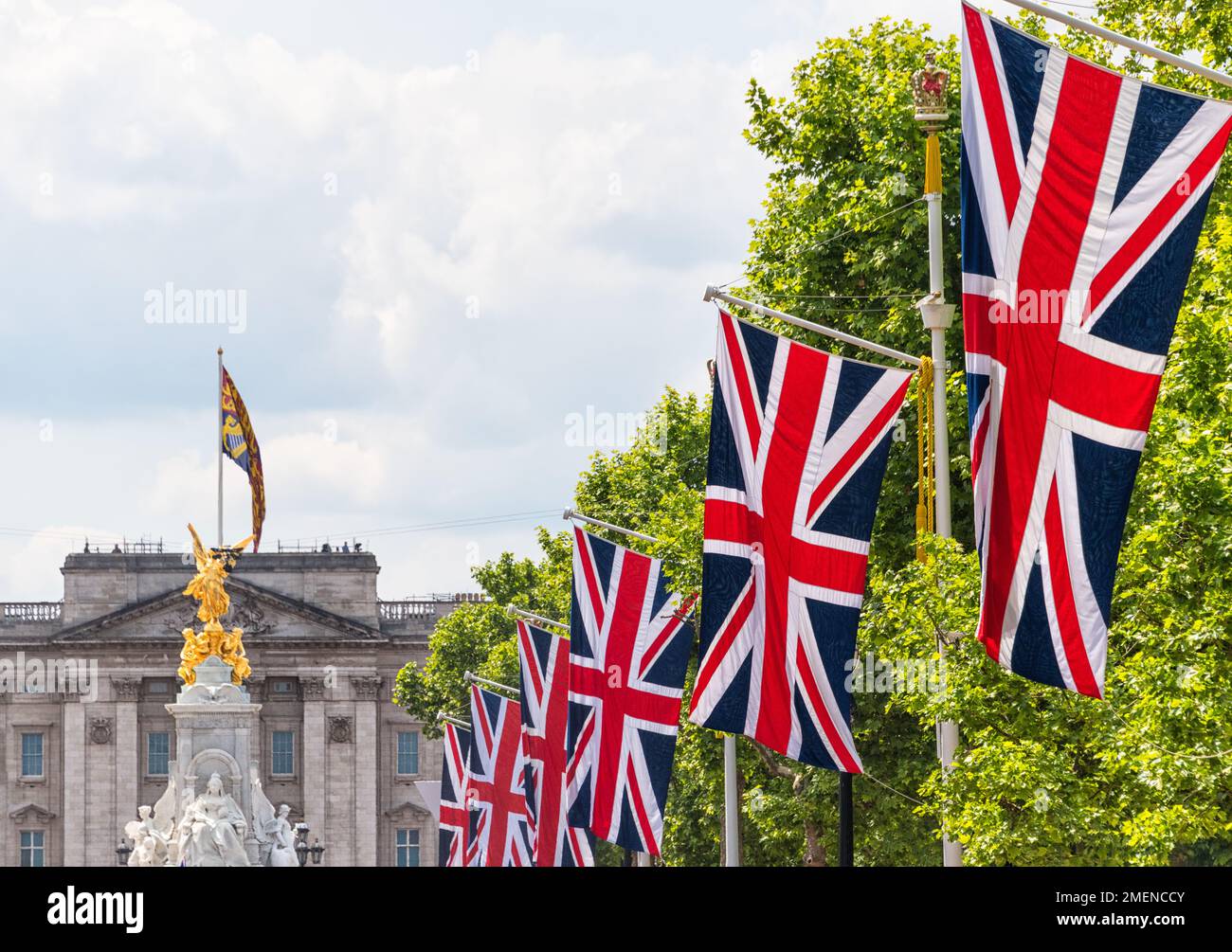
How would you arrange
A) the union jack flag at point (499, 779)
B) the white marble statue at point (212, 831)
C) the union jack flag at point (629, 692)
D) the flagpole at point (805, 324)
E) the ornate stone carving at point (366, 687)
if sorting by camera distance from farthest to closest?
the ornate stone carving at point (366, 687)
the white marble statue at point (212, 831)
the union jack flag at point (499, 779)
the union jack flag at point (629, 692)
the flagpole at point (805, 324)

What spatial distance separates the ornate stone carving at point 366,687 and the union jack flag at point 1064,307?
116 metres

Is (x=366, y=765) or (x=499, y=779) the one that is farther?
(x=366, y=765)

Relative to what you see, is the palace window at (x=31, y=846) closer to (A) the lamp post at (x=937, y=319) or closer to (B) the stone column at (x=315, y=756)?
(B) the stone column at (x=315, y=756)

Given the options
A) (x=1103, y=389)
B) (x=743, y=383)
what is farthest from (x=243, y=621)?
(x=1103, y=389)

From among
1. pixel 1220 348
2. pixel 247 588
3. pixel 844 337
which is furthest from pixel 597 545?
pixel 247 588

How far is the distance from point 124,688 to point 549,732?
9102 cm

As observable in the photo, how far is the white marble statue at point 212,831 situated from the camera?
6494cm

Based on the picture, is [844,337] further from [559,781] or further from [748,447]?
[559,781]

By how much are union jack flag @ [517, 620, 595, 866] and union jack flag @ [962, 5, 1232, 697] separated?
2501cm

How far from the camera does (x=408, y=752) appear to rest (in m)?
132

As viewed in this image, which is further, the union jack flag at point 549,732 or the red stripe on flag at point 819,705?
the union jack flag at point 549,732

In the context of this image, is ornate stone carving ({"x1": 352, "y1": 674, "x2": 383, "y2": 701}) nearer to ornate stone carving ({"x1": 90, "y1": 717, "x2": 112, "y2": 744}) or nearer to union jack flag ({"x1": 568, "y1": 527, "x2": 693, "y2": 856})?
ornate stone carving ({"x1": 90, "y1": 717, "x2": 112, "y2": 744})

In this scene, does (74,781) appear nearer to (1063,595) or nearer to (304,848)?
(304,848)

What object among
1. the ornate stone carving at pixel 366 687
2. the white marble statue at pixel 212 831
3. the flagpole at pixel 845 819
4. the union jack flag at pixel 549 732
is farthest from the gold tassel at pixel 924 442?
the ornate stone carving at pixel 366 687
